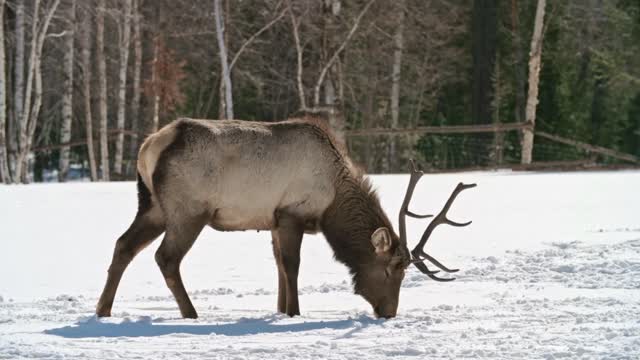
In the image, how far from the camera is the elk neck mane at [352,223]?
24.7 ft

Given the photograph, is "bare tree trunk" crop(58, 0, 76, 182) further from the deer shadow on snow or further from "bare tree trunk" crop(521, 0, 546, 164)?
the deer shadow on snow

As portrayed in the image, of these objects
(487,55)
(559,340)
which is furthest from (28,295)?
(487,55)

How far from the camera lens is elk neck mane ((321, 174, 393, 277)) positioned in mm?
7543

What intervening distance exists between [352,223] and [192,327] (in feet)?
5.84

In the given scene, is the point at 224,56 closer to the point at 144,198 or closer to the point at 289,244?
the point at 144,198

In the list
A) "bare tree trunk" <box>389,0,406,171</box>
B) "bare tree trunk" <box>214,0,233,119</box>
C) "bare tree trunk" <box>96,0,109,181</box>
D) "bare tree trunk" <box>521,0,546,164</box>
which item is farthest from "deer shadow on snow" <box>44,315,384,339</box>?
"bare tree trunk" <box>389,0,406,171</box>

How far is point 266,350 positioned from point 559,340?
1682 mm

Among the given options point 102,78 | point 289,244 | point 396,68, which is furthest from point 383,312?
point 396,68

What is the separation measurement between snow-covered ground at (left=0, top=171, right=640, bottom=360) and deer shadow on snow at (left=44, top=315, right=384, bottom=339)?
2 centimetres

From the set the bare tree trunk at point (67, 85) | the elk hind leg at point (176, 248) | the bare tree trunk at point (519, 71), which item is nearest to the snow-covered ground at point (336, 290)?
the elk hind leg at point (176, 248)

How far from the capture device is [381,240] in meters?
7.39

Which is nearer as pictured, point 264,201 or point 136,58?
point 264,201

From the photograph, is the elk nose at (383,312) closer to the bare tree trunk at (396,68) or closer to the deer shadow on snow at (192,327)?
the deer shadow on snow at (192,327)

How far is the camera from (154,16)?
1118 inches
